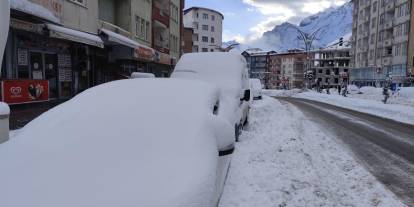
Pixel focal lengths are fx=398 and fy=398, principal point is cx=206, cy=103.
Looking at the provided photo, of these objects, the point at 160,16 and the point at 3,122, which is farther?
the point at 160,16

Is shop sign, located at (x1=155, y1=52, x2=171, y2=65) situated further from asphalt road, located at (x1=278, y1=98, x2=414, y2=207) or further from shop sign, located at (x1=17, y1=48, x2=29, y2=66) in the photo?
asphalt road, located at (x1=278, y1=98, x2=414, y2=207)

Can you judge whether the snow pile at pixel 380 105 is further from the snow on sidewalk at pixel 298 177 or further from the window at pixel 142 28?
the window at pixel 142 28

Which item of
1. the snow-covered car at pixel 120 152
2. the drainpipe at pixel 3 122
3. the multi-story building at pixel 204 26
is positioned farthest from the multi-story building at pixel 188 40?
the snow-covered car at pixel 120 152

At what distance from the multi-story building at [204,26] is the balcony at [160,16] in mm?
77095

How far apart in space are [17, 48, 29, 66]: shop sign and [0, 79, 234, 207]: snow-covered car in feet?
36.1

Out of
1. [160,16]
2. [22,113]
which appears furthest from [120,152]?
[160,16]

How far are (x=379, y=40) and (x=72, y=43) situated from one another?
2522 inches

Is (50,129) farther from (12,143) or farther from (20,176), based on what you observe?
(20,176)

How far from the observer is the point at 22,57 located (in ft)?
45.9

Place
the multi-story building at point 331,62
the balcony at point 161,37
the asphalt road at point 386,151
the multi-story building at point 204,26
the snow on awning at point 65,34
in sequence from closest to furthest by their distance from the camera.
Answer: the asphalt road at point 386,151
the snow on awning at point 65,34
the balcony at point 161,37
the multi-story building at point 204,26
the multi-story building at point 331,62

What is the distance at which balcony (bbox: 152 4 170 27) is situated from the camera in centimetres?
3362

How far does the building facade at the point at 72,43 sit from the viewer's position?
42.1ft

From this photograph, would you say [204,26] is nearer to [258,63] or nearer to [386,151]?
[258,63]

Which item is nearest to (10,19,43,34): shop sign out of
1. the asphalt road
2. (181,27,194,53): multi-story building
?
the asphalt road
